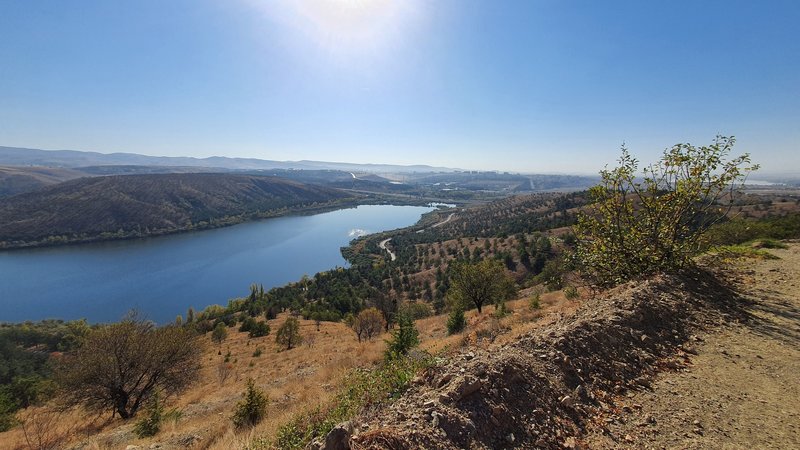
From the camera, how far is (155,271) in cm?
10500

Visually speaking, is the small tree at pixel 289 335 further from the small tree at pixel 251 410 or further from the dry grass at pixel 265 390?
the small tree at pixel 251 410

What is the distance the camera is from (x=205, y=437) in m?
7.92

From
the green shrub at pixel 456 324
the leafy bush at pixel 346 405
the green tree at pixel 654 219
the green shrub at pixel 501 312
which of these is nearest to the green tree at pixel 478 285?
the green shrub at pixel 456 324

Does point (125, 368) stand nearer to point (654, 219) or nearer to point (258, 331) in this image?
point (654, 219)

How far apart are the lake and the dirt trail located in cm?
7091

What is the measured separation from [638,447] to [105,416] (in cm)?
2112

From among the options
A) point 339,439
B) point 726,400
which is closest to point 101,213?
point 339,439

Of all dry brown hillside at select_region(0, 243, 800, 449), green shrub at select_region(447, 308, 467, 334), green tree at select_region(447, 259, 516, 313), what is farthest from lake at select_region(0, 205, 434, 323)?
dry brown hillside at select_region(0, 243, 800, 449)

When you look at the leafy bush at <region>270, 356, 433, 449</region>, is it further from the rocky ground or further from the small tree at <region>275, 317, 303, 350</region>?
the small tree at <region>275, 317, 303, 350</region>

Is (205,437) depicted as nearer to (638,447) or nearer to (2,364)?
(638,447)

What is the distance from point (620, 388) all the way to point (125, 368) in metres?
18.8

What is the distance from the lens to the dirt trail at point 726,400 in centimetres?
436

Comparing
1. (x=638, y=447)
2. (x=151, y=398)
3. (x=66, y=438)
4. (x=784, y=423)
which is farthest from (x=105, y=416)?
(x=784, y=423)

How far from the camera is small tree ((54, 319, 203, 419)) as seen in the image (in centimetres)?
1434
